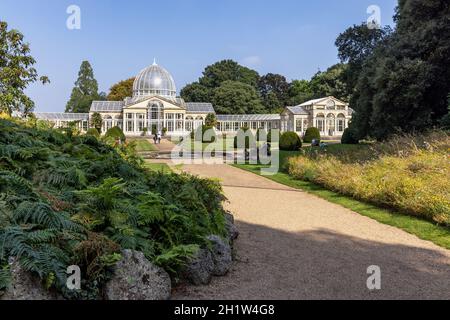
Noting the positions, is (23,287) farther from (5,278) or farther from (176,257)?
(176,257)

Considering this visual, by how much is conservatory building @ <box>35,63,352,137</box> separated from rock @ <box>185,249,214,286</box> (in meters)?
58.8

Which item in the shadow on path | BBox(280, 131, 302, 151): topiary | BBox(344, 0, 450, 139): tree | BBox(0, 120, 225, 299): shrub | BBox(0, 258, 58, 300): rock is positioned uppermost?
BBox(344, 0, 450, 139): tree

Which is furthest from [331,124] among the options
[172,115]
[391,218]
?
[391,218]

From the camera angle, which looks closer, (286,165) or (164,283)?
(164,283)

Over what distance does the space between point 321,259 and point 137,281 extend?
2.83m

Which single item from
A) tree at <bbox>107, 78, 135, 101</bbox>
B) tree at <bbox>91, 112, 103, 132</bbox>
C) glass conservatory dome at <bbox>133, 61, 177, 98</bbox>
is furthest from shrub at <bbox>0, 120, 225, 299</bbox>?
tree at <bbox>107, 78, 135, 101</bbox>

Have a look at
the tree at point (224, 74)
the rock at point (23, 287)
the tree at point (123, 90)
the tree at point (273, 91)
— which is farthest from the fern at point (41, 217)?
the tree at point (123, 90)

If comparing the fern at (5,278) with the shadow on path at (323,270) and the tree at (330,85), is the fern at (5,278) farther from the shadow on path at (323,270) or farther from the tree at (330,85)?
the tree at (330,85)

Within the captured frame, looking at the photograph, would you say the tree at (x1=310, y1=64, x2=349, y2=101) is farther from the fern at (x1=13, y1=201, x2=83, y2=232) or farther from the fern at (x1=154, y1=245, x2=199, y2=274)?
the fern at (x1=13, y1=201, x2=83, y2=232)

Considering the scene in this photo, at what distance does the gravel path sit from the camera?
4.61 meters
